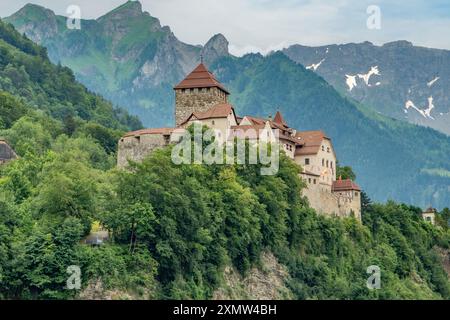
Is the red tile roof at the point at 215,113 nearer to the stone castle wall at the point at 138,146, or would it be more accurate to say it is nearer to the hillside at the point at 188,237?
the stone castle wall at the point at 138,146

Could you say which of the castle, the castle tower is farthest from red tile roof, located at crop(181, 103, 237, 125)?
the castle tower

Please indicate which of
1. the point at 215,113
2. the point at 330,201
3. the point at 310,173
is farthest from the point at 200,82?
the point at 330,201

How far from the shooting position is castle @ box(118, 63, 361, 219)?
9944cm

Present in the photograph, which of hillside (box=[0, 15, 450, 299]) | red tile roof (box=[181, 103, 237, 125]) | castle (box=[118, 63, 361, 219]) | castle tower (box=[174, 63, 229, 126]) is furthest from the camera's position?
castle tower (box=[174, 63, 229, 126])

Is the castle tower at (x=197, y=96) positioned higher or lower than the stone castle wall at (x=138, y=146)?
higher

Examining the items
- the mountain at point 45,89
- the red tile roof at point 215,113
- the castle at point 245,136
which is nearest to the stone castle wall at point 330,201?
the castle at point 245,136

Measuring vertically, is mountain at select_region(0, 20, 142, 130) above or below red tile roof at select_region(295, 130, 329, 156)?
above

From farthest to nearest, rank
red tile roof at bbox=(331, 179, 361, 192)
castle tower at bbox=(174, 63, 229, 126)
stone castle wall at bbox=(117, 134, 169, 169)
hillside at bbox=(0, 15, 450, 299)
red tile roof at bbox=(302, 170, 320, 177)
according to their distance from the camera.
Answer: red tile roof at bbox=(331, 179, 361, 192), castle tower at bbox=(174, 63, 229, 126), red tile roof at bbox=(302, 170, 320, 177), stone castle wall at bbox=(117, 134, 169, 169), hillside at bbox=(0, 15, 450, 299)

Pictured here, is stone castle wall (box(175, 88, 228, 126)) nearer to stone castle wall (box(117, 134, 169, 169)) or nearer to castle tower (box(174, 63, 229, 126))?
castle tower (box(174, 63, 229, 126))

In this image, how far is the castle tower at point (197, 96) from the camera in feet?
349

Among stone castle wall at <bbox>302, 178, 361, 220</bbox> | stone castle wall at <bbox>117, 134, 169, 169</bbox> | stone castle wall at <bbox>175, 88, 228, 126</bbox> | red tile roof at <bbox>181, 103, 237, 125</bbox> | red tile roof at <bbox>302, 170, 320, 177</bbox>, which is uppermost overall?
stone castle wall at <bbox>175, 88, 228, 126</bbox>
